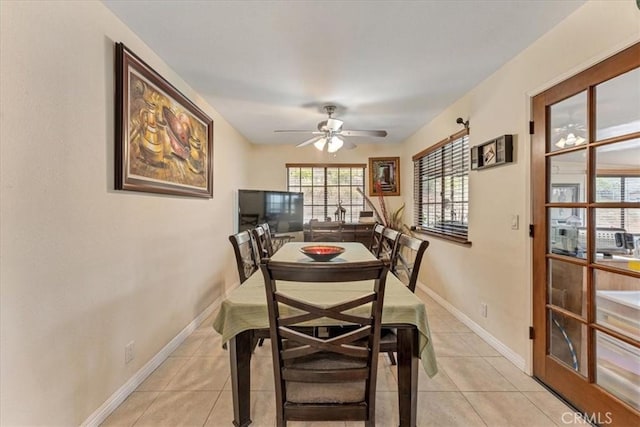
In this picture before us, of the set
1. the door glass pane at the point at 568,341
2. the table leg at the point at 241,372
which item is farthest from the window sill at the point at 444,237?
the table leg at the point at 241,372

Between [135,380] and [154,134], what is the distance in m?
1.72

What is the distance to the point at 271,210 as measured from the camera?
480cm

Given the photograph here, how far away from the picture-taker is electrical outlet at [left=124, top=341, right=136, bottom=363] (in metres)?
1.95

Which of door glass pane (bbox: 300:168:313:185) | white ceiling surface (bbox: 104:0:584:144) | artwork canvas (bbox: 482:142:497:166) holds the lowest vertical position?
artwork canvas (bbox: 482:142:497:166)

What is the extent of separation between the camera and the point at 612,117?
5.30ft

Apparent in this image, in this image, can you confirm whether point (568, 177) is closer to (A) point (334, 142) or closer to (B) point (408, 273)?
(B) point (408, 273)

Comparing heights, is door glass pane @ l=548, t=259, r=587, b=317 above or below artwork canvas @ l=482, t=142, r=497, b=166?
below

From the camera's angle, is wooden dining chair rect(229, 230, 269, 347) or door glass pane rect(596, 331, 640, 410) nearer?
door glass pane rect(596, 331, 640, 410)

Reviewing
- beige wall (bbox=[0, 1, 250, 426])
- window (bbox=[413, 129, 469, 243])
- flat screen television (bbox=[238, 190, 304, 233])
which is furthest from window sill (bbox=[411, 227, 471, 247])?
beige wall (bbox=[0, 1, 250, 426])

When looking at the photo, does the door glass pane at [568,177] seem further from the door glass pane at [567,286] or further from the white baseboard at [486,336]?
the white baseboard at [486,336]

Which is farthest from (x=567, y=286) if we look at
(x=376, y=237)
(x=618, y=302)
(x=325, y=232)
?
(x=325, y=232)

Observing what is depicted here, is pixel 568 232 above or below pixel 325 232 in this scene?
above

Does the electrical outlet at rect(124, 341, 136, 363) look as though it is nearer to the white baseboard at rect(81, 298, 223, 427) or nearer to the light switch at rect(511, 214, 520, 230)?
the white baseboard at rect(81, 298, 223, 427)

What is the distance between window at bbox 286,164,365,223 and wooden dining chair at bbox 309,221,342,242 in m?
0.48
